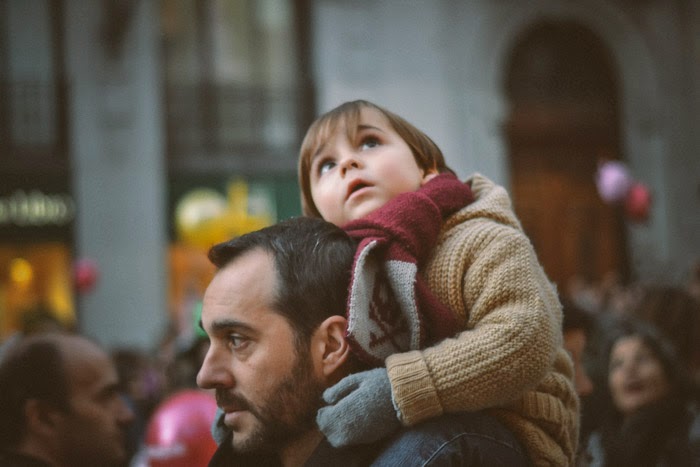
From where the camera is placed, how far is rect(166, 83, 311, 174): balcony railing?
13.7m

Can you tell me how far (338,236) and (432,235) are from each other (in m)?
0.22

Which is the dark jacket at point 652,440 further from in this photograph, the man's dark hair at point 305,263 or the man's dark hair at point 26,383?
the man's dark hair at point 26,383

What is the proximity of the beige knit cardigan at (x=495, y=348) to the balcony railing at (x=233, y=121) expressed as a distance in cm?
1216

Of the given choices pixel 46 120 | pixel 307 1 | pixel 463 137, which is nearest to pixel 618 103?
pixel 463 137

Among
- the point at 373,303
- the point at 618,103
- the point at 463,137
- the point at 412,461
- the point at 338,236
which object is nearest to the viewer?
the point at 412,461

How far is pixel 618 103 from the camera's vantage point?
49.8 ft

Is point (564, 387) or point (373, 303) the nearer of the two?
point (373, 303)

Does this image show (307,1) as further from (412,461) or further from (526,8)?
(412,461)

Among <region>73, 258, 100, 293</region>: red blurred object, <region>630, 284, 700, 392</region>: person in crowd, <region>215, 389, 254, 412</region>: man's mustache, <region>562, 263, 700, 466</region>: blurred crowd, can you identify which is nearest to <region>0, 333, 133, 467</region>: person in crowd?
<region>215, 389, 254, 412</region>: man's mustache

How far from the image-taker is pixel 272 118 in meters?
14.2

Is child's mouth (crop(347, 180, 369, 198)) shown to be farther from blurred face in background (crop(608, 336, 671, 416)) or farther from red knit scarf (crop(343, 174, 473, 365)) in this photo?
blurred face in background (crop(608, 336, 671, 416))

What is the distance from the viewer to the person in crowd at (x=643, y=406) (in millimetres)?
3615

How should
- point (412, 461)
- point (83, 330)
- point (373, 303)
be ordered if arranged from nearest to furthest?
point (412, 461), point (373, 303), point (83, 330)

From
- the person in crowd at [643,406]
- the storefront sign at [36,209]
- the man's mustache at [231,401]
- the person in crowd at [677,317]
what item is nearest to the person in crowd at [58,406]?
the man's mustache at [231,401]
